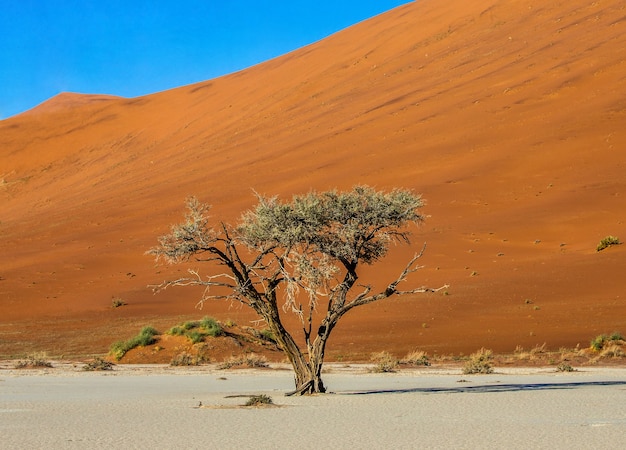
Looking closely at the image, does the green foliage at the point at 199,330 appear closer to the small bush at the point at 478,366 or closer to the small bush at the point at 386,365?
Result: the small bush at the point at 386,365

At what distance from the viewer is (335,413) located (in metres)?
13.3

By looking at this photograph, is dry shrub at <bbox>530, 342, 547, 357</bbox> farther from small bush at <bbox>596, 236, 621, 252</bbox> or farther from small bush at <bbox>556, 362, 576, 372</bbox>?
small bush at <bbox>596, 236, 621, 252</bbox>

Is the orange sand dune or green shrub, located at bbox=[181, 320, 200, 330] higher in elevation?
the orange sand dune

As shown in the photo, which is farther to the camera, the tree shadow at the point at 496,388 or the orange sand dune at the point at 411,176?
the orange sand dune at the point at 411,176

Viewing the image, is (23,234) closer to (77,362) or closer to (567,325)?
(77,362)

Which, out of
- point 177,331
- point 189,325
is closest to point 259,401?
point 177,331

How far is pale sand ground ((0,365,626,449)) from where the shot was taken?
10.5 meters

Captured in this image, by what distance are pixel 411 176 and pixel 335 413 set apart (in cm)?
3866

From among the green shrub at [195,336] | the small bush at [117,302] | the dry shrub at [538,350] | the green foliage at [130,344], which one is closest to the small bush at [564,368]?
the dry shrub at [538,350]

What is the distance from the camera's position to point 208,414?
44.0ft

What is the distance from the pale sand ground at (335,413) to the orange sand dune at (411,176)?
7494mm

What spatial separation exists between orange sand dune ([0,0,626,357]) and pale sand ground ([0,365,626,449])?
24.6 feet

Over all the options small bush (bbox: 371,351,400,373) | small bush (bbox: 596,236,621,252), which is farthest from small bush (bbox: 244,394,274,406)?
small bush (bbox: 596,236,621,252)

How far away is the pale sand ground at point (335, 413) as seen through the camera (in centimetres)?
1054
